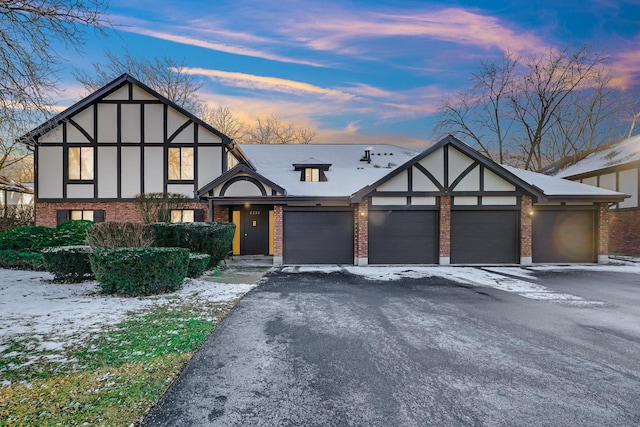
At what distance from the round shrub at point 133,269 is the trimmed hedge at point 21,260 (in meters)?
5.43

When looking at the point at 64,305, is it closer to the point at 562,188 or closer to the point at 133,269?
the point at 133,269

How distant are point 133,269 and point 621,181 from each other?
80.9ft

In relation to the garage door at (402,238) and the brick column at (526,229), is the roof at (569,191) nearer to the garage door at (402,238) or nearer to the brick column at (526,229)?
the brick column at (526,229)

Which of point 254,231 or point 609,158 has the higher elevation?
point 609,158

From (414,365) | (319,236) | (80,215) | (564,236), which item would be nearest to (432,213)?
(319,236)

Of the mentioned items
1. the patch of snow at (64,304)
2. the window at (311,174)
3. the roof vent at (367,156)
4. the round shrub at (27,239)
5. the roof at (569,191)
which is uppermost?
the roof vent at (367,156)

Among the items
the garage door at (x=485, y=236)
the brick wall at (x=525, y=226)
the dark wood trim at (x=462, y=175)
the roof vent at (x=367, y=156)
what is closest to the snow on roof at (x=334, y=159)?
the roof vent at (x=367, y=156)

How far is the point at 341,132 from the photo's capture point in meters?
35.5

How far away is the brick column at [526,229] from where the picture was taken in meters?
12.8

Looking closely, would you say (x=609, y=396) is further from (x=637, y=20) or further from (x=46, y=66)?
(x=637, y=20)

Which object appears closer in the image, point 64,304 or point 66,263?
point 64,304

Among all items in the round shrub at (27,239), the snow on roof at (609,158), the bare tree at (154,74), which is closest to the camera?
the round shrub at (27,239)

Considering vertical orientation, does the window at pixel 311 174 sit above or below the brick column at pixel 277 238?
above

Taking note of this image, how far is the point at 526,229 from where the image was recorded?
41.9 ft
